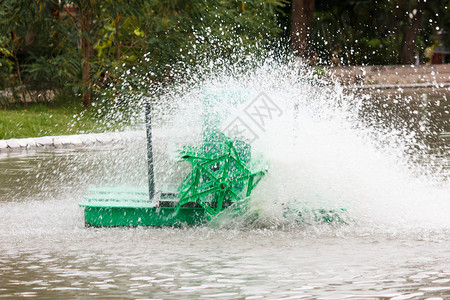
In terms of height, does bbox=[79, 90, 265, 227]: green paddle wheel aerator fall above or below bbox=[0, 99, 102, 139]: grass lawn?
below

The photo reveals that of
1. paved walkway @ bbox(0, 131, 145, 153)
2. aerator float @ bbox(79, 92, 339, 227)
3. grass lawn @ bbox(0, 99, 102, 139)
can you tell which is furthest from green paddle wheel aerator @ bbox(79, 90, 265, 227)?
grass lawn @ bbox(0, 99, 102, 139)

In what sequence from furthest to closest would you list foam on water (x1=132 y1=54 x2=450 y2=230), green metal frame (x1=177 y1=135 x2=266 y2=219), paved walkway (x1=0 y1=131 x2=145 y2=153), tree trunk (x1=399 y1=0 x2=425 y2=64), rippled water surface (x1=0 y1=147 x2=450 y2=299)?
tree trunk (x1=399 y1=0 x2=425 y2=64), paved walkway (x1=0 y1=131 x2=145 y2=153), foam on water (x1=132 y1=54 x2=450 y2=230), green metal frame (x1=177 y1=135 x2=266 y2=219), rippled water surface (x1=0 y1=147 x2=450 y2=299)

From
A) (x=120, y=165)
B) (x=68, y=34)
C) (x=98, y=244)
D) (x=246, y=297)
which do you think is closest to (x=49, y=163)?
(x=120, y=165)

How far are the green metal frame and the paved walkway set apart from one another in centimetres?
803

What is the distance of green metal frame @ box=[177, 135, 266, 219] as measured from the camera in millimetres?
8930

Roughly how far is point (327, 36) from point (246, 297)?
1637 inches

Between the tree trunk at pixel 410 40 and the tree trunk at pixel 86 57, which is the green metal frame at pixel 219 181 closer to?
the tree trunk at pixel 86 57

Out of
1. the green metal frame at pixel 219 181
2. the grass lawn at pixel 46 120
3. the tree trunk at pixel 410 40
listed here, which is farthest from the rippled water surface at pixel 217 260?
the tree trunk at pixel 410 40

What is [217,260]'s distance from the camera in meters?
7.29

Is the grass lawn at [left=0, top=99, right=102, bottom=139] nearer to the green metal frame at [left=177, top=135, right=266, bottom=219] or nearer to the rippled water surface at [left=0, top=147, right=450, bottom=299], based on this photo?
the rippled water surface at [left=0, top=147, right=450, bottom=299]

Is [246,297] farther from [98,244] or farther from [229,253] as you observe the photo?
[98,244]

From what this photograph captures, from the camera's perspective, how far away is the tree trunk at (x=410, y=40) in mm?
40312

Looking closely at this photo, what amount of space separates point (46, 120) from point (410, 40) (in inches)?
990

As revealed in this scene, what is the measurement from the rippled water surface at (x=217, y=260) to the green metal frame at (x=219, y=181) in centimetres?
31
